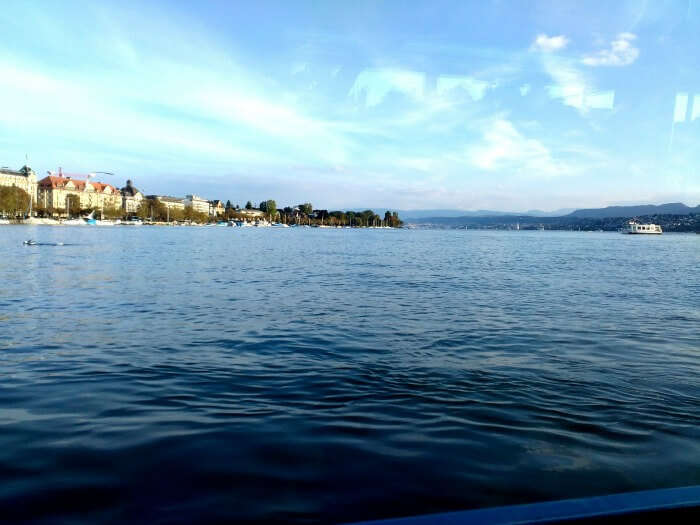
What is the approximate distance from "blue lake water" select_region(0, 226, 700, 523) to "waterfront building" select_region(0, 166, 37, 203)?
19075 centimetres

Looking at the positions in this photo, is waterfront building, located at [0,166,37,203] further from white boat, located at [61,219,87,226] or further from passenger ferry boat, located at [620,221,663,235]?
passenger ferry boat, located at [620,221,663,235]

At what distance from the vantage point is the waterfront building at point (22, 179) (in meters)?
173

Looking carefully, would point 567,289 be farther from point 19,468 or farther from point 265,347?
point 19,468

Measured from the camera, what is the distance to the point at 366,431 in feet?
20.4

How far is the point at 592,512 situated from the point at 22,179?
210563 millimetres

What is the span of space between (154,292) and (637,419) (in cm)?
1616

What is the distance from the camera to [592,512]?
2238 mm

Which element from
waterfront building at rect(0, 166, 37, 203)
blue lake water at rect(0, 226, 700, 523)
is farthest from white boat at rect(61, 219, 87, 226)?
blue lake water at rect(0, 226, 700, 523)

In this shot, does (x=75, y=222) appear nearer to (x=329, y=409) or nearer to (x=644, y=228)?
(x=329, y=409)

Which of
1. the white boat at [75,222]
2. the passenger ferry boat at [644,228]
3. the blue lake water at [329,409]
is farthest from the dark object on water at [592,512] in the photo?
the passenger ferry boat at [644,228]

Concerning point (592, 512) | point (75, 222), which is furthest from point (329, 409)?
point (75, 222)

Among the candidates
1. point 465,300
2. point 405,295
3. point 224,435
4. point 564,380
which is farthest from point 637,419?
point 405,295

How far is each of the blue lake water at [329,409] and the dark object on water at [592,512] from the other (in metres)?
2.50

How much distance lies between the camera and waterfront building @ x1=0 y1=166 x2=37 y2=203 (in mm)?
172750
